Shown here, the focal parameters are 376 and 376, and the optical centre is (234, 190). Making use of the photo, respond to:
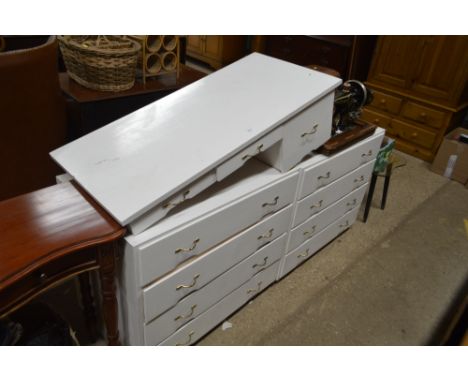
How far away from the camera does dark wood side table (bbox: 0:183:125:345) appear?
33.9 inches

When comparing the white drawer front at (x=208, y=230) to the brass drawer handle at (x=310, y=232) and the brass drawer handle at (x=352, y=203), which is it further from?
the brass drawer handle at (x=352, y=203)

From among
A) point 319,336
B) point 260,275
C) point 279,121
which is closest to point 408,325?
point 319,336

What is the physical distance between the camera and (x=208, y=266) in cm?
130

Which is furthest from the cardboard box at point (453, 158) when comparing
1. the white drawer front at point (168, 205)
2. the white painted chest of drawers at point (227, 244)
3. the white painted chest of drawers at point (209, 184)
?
the white drawer front at point (168, 205)

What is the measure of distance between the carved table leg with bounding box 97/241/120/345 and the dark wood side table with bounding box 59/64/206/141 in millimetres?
858

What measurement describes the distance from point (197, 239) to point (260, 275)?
563 millimetres

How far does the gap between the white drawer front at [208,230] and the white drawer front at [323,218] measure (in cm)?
29

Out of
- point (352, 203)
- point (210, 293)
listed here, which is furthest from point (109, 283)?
point (352, 203)

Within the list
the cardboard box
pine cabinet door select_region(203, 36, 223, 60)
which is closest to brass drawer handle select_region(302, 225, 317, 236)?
the cardboard box

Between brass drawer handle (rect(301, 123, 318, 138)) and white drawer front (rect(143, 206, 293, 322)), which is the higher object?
brass drawer handle (rect(301, 123, 318, 138))

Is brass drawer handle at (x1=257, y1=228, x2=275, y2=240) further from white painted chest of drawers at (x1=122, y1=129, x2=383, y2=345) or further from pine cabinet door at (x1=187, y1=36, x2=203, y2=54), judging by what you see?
pine cabinet door at (x1=187, y1=36, x2=203, y2=54)

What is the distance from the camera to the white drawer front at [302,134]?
137 cm

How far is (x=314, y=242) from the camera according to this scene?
192 centimetres
